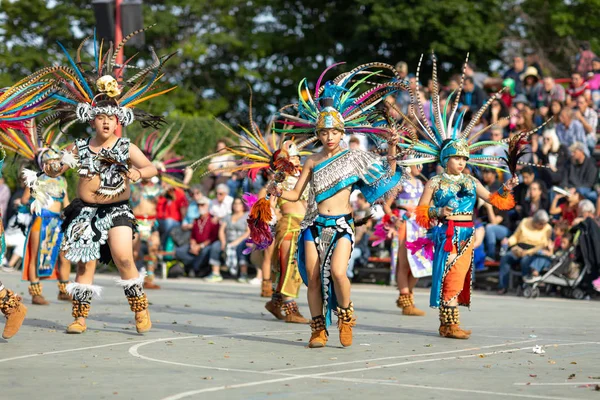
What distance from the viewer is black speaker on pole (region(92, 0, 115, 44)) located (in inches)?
736

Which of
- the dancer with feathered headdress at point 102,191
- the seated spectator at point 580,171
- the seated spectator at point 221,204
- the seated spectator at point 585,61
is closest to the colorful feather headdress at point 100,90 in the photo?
the dancer with feathered headdress at point 102,191

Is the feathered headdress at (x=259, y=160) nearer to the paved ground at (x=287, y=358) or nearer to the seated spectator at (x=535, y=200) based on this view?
the paved ground at (x=287, y=358)

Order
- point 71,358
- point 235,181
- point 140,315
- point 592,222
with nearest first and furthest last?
point 71,358, point 140,315, point 592,222, point 235,181

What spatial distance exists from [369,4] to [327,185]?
22.7 metres

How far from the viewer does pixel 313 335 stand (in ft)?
32.8

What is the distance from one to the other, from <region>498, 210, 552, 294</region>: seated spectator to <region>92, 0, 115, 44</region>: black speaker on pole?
7.27 meters

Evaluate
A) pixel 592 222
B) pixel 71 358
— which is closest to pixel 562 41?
pixel 592 222

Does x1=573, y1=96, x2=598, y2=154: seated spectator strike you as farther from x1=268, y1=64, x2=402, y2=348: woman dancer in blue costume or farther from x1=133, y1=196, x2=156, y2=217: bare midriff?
x1=268, y1=64, x2=402, y2=348: woman dancer in blue costume

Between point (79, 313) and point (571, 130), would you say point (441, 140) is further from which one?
point (571, 130)

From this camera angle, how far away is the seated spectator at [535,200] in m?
18.1

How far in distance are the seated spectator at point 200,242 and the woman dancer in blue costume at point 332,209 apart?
1040cm

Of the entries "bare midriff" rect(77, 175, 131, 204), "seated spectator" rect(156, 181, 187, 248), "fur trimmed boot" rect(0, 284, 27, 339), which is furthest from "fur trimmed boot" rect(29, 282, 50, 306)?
"seated spectator" rect(156, 181, 187, 248)

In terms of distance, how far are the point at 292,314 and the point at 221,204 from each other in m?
8.63

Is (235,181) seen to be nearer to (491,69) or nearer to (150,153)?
(150,153)
